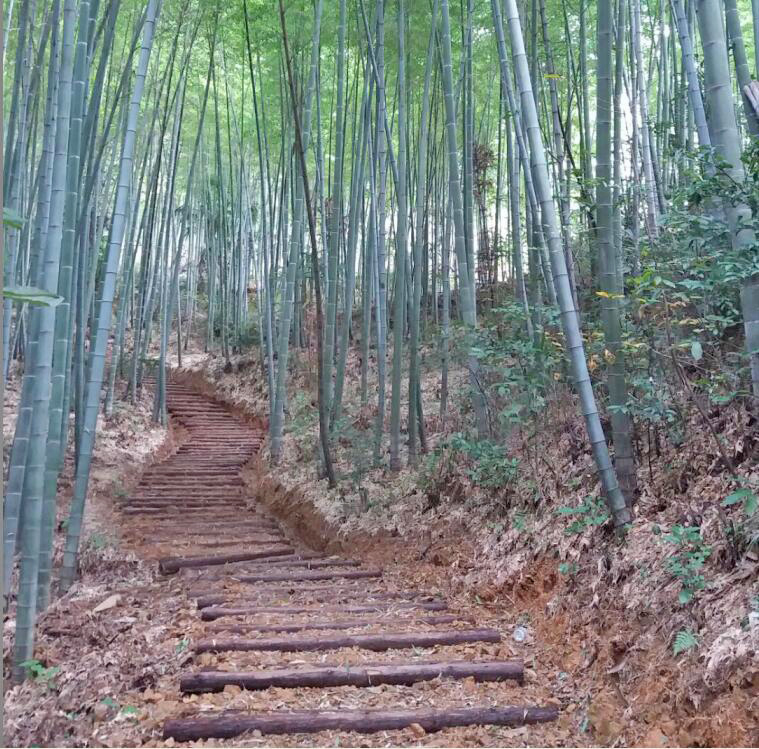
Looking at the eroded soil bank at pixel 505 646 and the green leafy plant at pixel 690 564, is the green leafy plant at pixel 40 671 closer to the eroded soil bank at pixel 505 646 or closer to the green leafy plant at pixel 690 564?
the eroded soil bank at pixel 505 646

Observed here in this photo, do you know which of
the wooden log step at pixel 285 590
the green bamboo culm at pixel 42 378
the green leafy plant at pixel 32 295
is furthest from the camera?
the wooden log step at pixel 285 590

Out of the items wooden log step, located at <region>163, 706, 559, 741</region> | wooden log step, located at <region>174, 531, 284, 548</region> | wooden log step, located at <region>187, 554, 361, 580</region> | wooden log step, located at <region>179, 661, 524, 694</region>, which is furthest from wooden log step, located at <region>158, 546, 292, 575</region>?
wooden log step, located at <region>163, 706, 559, 741</region>

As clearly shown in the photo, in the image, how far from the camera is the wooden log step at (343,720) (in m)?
2.00

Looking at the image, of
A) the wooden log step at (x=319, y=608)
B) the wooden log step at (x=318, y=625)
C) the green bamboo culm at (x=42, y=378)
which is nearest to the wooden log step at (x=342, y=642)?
the wooden log step at (x=318, y=625)

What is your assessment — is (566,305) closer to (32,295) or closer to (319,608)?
(319,608)

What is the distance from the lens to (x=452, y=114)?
403cm

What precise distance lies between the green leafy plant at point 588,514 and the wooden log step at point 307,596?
0.88 m

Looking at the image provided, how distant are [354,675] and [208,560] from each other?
1992 millimetres

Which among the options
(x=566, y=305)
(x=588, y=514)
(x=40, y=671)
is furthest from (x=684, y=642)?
(x=40, y=671)

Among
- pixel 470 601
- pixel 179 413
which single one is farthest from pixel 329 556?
pixel 179 413

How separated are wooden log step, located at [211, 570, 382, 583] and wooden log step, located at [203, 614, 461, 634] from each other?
0.80 metres

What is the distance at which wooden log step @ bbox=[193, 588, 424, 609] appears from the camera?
3.15m

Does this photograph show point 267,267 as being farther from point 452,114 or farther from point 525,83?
point 525,83

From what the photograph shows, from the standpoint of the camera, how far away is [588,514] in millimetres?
2912
